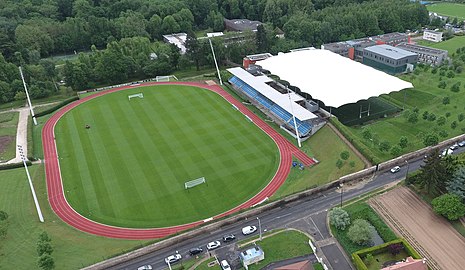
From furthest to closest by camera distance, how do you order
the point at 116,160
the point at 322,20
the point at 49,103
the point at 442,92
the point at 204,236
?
the point at 322,20, the point at 49,103, the point at 442,92, the point at 116,160, the point at 204,236

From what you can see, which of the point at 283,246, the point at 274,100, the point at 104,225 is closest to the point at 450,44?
the point at 274,100

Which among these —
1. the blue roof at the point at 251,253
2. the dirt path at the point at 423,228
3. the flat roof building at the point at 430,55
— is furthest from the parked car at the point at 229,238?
the flat roof building at the point at 430,55

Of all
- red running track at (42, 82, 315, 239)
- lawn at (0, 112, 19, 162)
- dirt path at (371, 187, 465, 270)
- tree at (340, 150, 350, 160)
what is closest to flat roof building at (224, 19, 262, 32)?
red running track at (42, 82, 315, 239)

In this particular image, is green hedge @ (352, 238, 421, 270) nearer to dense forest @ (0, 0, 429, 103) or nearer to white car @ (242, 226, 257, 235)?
white car @ (242, 226, 257, 235)

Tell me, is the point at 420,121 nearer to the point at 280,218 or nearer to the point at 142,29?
the point at 280,218

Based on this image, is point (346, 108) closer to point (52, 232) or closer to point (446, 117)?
point (446, 117)

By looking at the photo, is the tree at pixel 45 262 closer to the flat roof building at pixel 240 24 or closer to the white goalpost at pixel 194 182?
the white goalpost at pixel 194 182

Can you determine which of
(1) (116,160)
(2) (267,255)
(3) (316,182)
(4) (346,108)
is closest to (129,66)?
(1) (116,160)
